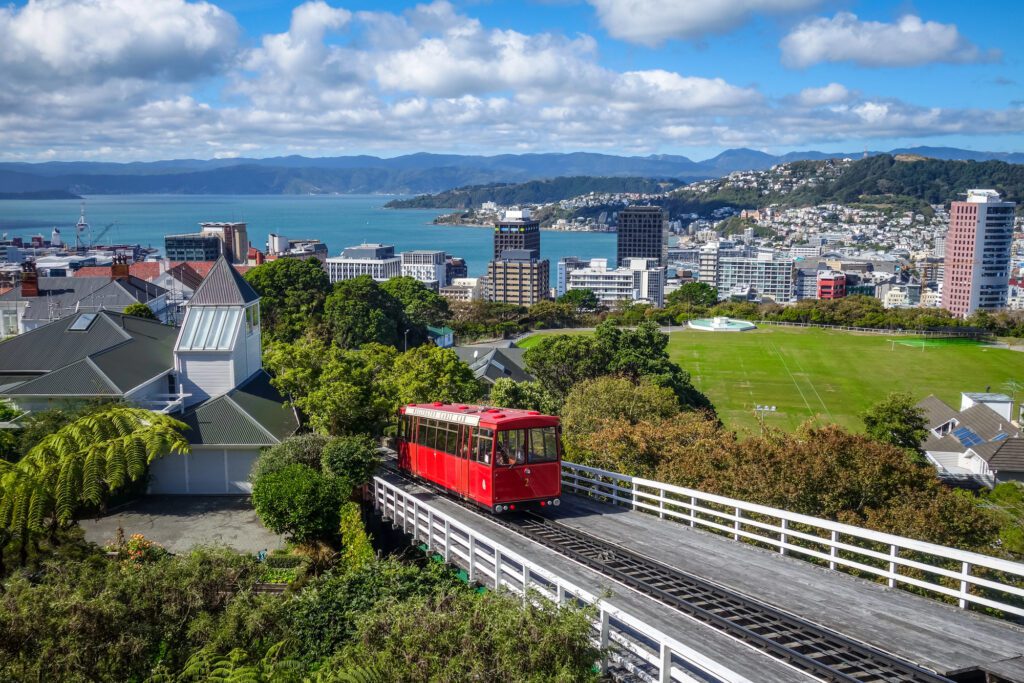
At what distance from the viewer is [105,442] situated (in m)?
18.1

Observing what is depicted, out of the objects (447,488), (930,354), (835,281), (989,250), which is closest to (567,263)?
(835,281)

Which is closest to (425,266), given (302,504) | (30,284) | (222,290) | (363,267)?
(363,267)

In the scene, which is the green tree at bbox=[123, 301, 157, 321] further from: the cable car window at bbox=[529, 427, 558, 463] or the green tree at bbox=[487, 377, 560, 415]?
the cable car window at bbox=[529, 427, 558, 463]

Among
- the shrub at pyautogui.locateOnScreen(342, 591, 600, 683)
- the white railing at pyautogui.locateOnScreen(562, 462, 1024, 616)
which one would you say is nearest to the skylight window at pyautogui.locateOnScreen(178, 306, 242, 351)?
the white railing at pyautogui.locateOnScreen(562, 462, 1024, 616)

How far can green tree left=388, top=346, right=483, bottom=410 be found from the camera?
26156 millimetres

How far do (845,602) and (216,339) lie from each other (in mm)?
22741

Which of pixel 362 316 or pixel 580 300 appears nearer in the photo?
pixel 362 316

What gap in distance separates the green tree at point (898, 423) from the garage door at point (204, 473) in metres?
25.9

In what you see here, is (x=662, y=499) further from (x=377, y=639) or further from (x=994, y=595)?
(x=377, y=639)

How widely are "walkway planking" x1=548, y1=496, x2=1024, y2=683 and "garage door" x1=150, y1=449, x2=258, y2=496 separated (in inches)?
537

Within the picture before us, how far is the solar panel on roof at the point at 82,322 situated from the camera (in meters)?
30.8

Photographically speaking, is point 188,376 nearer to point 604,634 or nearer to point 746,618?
point 604,634

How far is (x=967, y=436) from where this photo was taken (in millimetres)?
45812

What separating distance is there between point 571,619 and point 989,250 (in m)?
182
